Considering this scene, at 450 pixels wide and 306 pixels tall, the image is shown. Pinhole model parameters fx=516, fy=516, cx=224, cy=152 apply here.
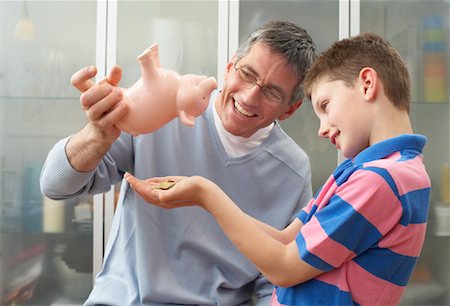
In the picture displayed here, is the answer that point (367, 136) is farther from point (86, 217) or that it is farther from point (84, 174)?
point (86, 217)

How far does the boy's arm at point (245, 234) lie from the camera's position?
87 centimetres

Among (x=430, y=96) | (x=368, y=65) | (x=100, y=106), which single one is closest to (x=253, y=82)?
(x=368, y=65)

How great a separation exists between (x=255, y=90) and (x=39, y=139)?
1218 millimetres

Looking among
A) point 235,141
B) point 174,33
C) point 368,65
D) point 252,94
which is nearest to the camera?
point 368,65

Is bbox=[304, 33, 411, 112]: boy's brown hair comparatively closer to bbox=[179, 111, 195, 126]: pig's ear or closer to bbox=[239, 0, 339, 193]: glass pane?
bbox=[179, 111, 195, 126]: pig's ear

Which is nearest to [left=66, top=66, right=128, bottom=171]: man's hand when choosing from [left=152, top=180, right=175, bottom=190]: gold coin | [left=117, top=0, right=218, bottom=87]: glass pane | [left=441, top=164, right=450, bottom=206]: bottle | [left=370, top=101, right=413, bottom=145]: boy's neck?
[left=152, top=180, right=175, bottom=190]: gold coin

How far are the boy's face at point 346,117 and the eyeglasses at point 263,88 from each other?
0.82ft

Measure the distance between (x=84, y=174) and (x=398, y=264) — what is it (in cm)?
61

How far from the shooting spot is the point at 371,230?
827mm

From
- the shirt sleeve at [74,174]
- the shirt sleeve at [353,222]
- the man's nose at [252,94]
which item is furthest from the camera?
the man's nose at [252,94]

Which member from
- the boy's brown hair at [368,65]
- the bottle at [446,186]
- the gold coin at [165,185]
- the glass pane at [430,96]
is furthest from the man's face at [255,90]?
the bottle at [446,186]

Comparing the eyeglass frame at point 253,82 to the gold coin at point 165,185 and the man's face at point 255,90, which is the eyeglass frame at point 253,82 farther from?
the gold coin at point 165,185

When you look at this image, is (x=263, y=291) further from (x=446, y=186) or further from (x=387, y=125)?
(x=446, y=186)

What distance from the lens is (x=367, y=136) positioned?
91cm
